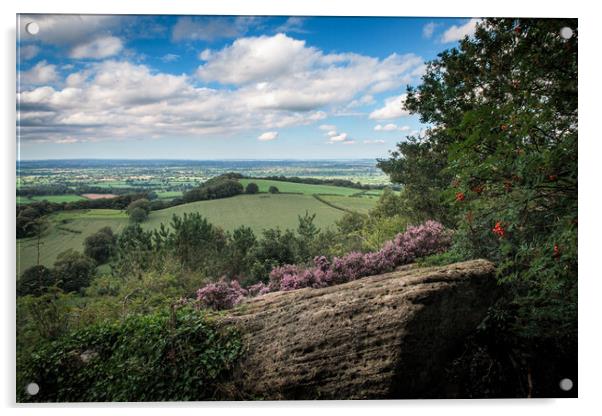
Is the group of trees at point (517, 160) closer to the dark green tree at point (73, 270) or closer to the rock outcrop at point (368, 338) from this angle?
the rock outcrop at point (368, 338)

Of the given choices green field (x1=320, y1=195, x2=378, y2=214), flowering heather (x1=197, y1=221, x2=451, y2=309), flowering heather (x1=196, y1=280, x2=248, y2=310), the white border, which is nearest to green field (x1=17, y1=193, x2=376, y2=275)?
green field (x1=320, y1=195, x2=378, y2=214)

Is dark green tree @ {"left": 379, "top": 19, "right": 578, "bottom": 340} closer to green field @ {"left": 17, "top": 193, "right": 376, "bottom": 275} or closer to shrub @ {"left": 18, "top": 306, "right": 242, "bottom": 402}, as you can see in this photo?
green field @ {"left": 17, "top": 193, "right": 376, "bottom": 275}

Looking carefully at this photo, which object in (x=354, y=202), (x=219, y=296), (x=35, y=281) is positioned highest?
(x=354, y=202)

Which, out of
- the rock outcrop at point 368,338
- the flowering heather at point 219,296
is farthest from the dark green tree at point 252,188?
the rock outcrop at point 368,338

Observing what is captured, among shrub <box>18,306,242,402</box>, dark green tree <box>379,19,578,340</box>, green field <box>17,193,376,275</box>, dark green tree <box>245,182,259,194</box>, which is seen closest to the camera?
dark green tree <box>379,19,578,340</box>

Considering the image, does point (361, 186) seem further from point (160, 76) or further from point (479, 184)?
point (160, 76)

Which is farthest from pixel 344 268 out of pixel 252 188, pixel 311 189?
pixel 252 188

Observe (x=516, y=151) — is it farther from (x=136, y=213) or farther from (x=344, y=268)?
(x=136, y=213)
